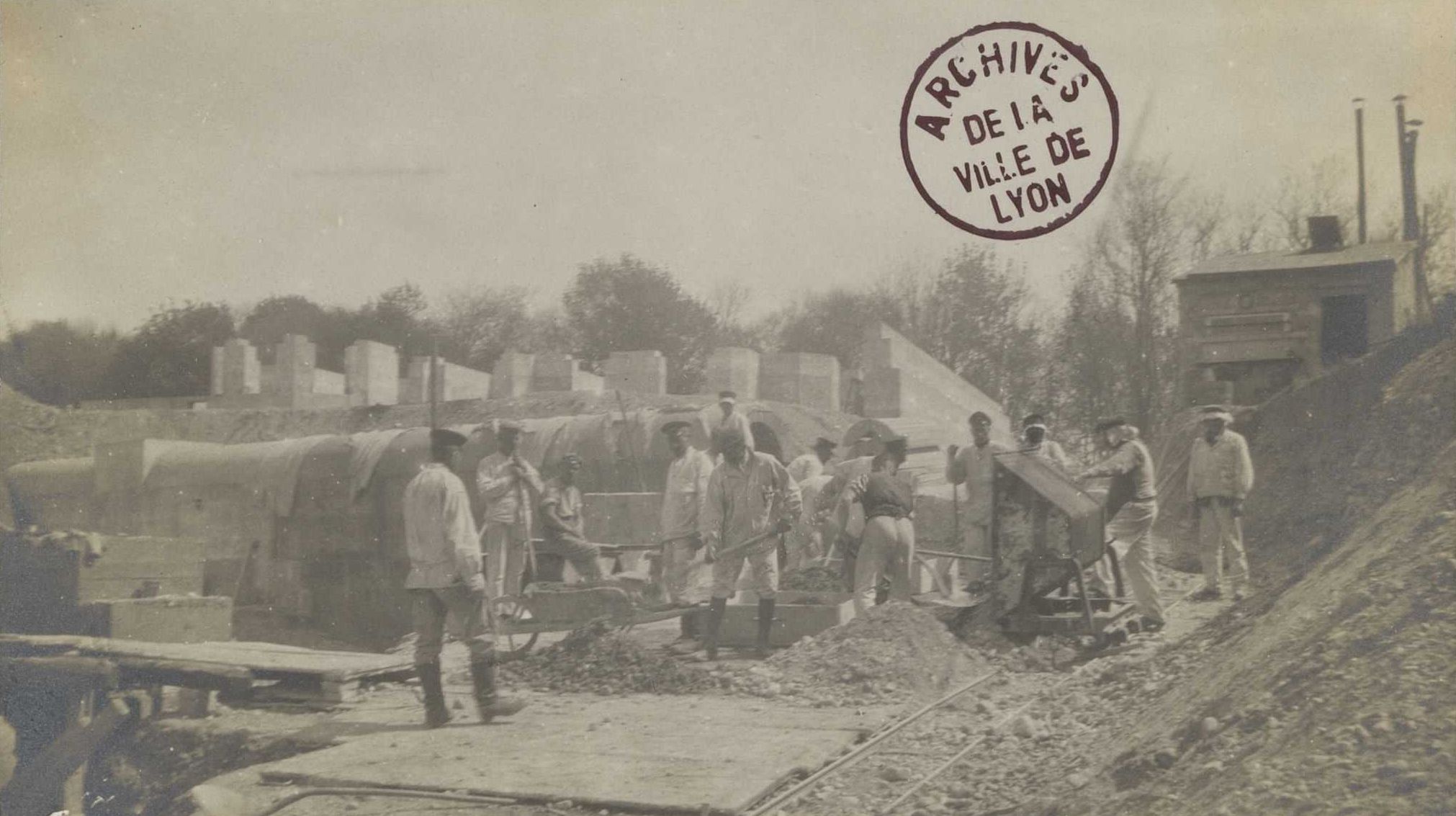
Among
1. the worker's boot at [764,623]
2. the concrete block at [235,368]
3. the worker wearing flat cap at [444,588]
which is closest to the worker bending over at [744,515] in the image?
the worker's boot at [764,623]

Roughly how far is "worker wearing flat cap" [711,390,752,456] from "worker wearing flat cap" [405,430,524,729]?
2.62 meters

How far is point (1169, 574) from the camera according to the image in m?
8.72

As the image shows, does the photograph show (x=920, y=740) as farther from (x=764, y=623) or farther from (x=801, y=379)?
(x=801, y=379)

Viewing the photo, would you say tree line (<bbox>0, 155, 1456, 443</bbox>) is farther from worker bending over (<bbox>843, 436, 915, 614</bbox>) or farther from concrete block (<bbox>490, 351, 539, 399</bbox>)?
worker bending over (<bbox>843, 436, 915, 614</bbox>)

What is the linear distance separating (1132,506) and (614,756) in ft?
12.1

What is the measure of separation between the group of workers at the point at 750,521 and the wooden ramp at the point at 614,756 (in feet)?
1.49

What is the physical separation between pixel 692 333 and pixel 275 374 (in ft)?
14.7

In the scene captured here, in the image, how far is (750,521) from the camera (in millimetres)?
8047

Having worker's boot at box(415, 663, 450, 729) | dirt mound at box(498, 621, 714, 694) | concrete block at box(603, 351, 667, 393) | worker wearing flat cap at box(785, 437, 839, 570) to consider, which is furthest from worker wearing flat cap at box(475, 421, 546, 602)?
worker's boot at box(415, 663, 450, 729)

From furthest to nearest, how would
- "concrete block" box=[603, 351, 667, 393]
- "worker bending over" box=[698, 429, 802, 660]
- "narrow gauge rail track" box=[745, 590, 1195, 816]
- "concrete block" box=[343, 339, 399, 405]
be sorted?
"concrete block" box=[343, 339, 399, 405], "concrete block" box=[603, 351, 667, 393], "worker bending over" box=[698, 429, 802, 660], "narrow gauge rail track" box=[745, 590, 1195, 816]

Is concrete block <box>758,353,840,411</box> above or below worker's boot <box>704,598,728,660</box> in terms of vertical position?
above

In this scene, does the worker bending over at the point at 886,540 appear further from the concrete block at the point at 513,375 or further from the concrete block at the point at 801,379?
the concrete block at the point at 513,375

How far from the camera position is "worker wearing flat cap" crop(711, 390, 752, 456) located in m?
8.53

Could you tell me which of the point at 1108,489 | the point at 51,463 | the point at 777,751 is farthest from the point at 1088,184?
the point at 51,463
